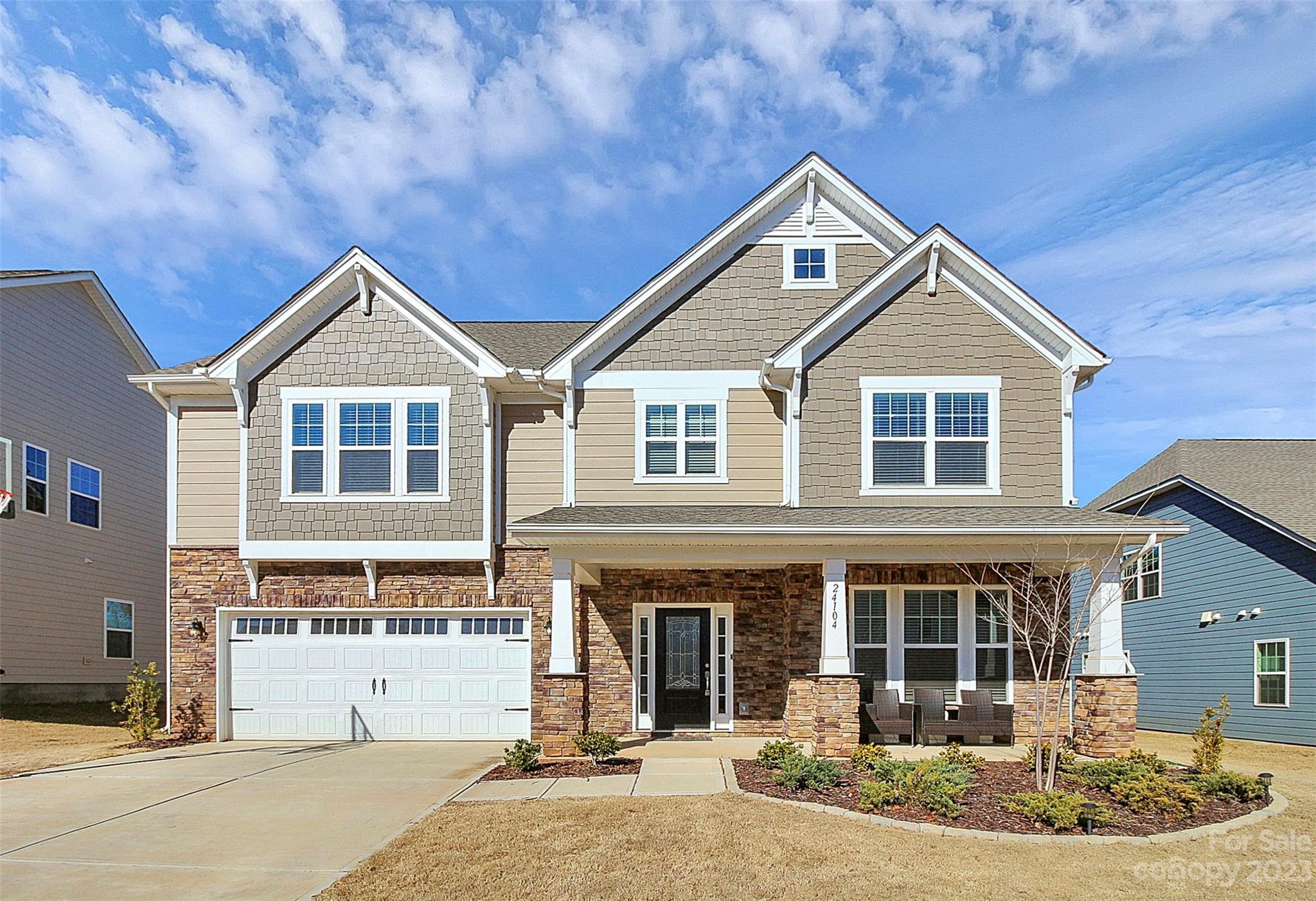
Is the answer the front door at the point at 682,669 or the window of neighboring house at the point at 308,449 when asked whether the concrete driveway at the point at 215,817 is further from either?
the window of neighboring house at the point at 308,449

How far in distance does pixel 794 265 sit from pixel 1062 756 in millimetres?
8061

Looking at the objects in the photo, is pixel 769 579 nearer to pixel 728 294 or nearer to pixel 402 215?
pixel 728 294

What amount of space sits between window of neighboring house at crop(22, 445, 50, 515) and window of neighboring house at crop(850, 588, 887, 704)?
1517 cm

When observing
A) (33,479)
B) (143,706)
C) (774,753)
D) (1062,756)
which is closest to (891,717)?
(1062,756)

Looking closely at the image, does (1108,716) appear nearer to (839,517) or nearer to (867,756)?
(867,756)

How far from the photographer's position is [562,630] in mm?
12844

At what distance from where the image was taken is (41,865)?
7984 millimetres

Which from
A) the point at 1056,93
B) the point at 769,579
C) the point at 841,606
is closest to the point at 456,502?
the point at 769,579

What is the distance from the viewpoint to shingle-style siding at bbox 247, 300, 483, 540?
48.6 ft

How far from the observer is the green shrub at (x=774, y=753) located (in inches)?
447

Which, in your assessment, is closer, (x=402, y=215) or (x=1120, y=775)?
(x=1120, y=775)

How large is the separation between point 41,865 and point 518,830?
3.81 meters

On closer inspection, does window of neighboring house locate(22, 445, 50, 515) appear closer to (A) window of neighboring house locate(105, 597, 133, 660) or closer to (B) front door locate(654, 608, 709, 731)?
(A) window of neighboring house locate(105, 597, 133, 660)

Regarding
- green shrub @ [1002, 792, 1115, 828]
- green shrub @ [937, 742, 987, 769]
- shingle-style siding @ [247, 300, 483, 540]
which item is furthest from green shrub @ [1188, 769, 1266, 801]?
shingle-style siding @ [247, 300, 483, 540]
